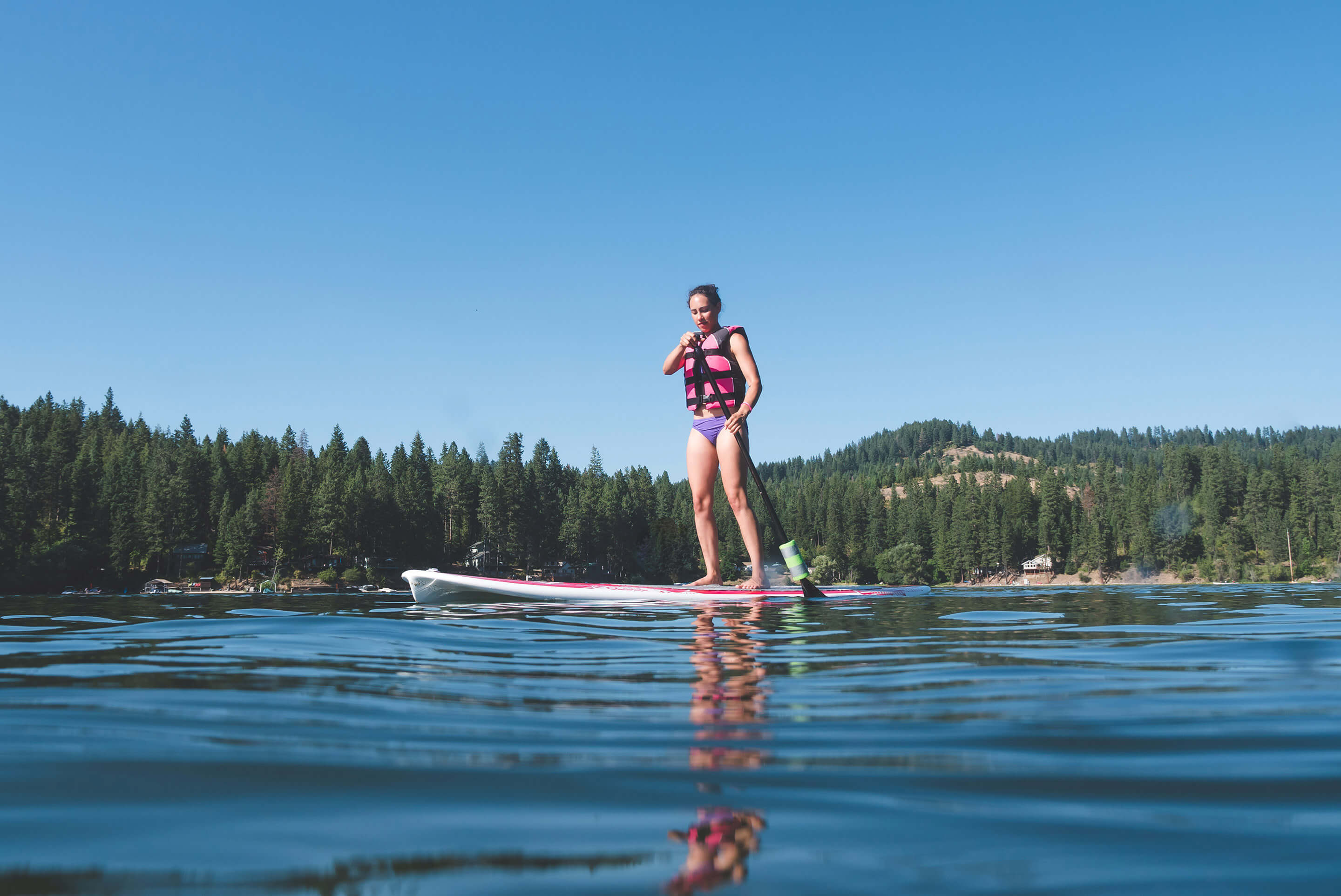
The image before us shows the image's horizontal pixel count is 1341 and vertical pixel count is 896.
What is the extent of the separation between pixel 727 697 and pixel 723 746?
651mm

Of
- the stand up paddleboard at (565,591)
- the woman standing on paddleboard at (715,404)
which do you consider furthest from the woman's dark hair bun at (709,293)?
the stand up paddleboard at (565,591)

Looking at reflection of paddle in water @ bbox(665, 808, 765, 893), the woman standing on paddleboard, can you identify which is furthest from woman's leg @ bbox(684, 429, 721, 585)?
reflection of paddle in water @ bbox(665, 808, 765, 893)

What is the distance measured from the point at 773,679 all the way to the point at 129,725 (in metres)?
1.92

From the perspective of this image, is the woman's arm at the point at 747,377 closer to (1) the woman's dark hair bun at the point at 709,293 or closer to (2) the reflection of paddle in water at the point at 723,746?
(1) the woman's dark hair bun at the point at 709,293

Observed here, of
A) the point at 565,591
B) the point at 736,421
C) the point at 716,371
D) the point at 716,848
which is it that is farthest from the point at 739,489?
the point at 716,848

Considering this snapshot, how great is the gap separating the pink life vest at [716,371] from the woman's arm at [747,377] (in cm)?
9

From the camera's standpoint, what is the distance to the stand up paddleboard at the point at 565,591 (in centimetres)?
797

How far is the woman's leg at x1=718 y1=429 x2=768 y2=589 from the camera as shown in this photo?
7973 mm

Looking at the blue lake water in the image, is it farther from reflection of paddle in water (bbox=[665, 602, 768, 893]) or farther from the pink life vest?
the pink life vest

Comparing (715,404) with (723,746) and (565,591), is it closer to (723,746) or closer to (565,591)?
(565,591)

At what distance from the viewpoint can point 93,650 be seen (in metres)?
3.96

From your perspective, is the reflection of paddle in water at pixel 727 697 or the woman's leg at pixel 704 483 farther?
the woman's leg at pixel 704 483

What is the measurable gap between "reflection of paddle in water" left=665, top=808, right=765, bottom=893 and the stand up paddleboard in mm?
6584

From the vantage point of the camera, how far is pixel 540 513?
8825 centimetres
